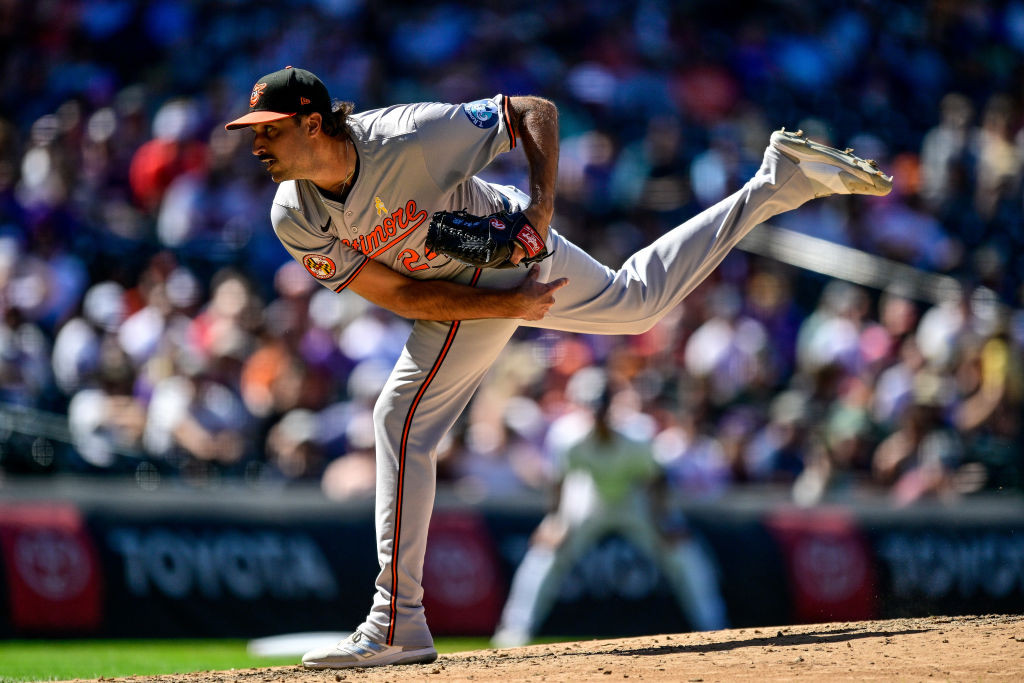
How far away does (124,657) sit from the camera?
771cm

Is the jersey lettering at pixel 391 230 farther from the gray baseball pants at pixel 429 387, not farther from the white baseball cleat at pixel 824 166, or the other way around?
the white baseball cleat at pixel 824 166

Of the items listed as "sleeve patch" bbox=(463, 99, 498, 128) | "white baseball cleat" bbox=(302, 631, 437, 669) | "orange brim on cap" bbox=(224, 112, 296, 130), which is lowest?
"white baseball cleat" bbox=(302, 631, 437, 669)

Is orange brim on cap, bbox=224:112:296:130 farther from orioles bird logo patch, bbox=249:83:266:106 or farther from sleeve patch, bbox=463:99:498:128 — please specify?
sleeve patch, bbox=463:99:498:128

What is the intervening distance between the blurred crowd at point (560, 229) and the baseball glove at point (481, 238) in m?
4.69

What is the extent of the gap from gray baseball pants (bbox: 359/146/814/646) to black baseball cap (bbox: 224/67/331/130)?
866 mm

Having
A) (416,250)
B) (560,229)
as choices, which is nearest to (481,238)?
(416,250)

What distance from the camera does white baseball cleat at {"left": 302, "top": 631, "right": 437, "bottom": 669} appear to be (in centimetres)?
476

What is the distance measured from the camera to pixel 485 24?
44.3ft

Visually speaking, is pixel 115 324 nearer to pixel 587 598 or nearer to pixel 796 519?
pixel 587 598

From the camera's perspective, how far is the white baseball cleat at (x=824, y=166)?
5.38 metres

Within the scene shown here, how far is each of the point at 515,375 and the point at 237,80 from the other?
4.31 metres

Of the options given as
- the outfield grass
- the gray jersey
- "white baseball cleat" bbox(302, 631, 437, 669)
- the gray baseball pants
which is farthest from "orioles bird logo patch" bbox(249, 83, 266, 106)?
the outfield grass

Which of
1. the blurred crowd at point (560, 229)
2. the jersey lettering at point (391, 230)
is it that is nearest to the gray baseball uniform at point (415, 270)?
the jersey lettering at point (391, 230)

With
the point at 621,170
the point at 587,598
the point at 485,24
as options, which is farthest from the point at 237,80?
the point at 587,598
